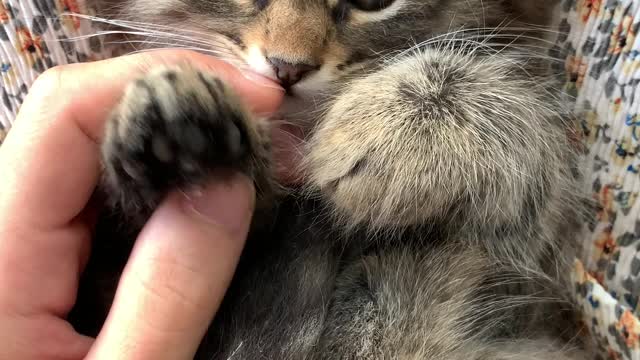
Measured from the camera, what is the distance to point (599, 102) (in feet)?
3.86

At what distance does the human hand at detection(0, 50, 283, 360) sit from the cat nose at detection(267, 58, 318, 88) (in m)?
0.03

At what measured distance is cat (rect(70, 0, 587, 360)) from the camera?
1.01 m

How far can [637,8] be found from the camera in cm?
109

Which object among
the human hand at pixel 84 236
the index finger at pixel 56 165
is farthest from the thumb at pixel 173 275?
the index finger at pixel 56 165

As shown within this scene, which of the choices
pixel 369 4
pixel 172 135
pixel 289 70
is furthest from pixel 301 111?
pixel 172 135

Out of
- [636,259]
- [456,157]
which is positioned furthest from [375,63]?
[636,259]

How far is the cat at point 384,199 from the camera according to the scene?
1010 mm

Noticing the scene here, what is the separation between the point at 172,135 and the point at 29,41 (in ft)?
2.13

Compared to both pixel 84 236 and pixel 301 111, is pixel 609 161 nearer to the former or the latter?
pixel 301 111

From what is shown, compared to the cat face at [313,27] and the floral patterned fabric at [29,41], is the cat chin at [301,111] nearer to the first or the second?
the cat face at [313,27]

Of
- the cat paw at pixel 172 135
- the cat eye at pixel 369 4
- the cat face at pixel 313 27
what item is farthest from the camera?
the cat eye at pixel 369 4

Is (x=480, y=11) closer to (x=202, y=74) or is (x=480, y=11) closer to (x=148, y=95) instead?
(x=202, y=74)

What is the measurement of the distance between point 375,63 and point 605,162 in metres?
0.51

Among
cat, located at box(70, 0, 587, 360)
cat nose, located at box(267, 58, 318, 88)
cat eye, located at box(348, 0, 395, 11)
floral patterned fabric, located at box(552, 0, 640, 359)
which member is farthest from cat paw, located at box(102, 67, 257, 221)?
floral patterned fabric, located at box(552, 0, 640, 359)
